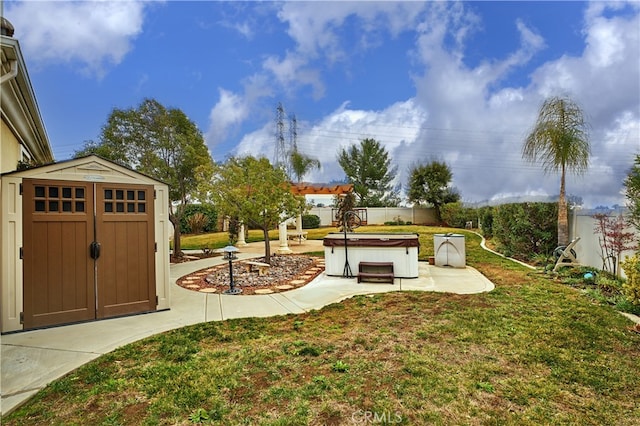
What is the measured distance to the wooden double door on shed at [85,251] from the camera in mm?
4441

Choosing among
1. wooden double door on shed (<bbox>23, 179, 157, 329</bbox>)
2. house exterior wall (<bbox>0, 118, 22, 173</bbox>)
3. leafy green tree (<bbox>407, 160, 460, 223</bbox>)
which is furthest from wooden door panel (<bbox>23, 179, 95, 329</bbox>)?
leafy green tree (<bbox>407, 160, 460, 223</bbox>)

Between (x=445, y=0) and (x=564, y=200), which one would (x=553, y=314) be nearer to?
(x=564, y=200)

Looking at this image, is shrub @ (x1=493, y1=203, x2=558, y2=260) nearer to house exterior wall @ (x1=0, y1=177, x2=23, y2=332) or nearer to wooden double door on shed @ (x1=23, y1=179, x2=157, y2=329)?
wooden double door on shed @ (x1=23, y1=179, x2=157, y2=329)

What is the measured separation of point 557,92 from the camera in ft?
31.0

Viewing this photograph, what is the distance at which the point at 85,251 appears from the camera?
4.72 meters

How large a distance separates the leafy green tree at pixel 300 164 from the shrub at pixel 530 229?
84.5ft

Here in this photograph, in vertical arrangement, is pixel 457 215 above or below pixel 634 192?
below

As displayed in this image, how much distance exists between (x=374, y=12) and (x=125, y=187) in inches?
409

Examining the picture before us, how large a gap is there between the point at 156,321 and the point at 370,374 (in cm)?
338

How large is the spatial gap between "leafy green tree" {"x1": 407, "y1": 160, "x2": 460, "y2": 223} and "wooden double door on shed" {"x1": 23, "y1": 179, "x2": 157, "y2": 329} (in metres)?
23.6

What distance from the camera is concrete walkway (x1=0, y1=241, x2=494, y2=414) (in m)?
3.18

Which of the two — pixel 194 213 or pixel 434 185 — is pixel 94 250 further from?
pixel 434 185

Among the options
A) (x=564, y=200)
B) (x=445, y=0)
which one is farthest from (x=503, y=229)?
(x=445, y=0)

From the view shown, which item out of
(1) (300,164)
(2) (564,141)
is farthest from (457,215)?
(1) (300,164)
